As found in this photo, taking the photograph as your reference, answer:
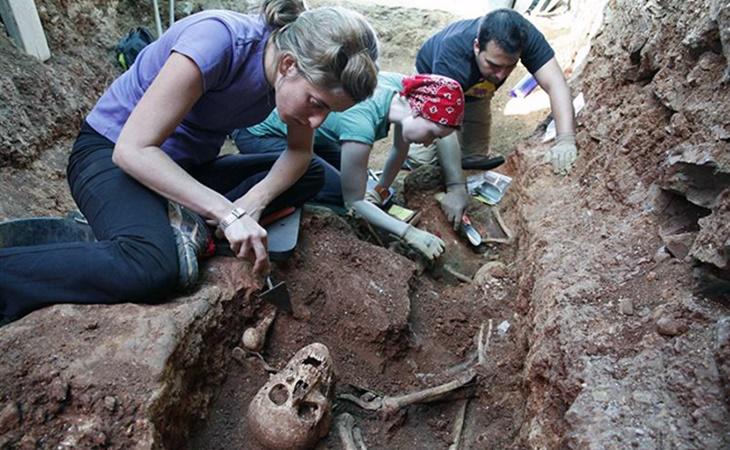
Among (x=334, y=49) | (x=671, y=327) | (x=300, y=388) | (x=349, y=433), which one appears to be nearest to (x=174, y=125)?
(x=334, y=49)

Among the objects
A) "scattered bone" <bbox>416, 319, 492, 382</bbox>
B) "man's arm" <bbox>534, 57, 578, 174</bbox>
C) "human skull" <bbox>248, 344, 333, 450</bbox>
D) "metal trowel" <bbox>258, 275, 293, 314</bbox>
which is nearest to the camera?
"human skull" <bbox>248, 344, 333, 450</bbox>

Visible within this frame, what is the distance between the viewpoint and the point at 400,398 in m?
1.89

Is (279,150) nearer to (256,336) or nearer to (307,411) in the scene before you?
(256,336)

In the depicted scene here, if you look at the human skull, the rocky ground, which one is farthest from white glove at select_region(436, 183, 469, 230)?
the human skull

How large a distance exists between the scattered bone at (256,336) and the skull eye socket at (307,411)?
376 mm

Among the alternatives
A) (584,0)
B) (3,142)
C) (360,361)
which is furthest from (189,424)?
(584,0)

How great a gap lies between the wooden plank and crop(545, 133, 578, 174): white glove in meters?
3.26

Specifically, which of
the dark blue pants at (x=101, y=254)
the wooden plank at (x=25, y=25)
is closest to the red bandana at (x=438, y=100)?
the dark blue pants at (x=101, y=254)

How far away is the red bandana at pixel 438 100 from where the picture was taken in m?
2.79

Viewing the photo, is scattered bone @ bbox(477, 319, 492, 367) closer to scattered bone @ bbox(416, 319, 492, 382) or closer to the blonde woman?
scattered bone @ bbox(416, 319, 492, 382)

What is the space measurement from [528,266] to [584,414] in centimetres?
120

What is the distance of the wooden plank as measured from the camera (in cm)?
307

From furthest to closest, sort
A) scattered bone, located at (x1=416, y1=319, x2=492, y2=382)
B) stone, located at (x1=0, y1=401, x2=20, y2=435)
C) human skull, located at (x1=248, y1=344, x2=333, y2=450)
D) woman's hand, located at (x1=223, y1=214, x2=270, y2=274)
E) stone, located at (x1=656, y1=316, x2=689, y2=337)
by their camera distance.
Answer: scattered bone, located at (x1=416, y1=319, x2=492, y2=382)
woman's hand, located at (x1=223, y1=214, x2=270, y2=274)
human skull, located at (x1=248, y1=344, x2=333, y2=450)
stone, located at (x1=656, y1=316, x2=689, y2=337)
stone, located at (x1=0, y1=401, x2=20, y2=435)

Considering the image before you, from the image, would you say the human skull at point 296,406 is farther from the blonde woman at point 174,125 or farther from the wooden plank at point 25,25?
the wooden plank at point 25,25
